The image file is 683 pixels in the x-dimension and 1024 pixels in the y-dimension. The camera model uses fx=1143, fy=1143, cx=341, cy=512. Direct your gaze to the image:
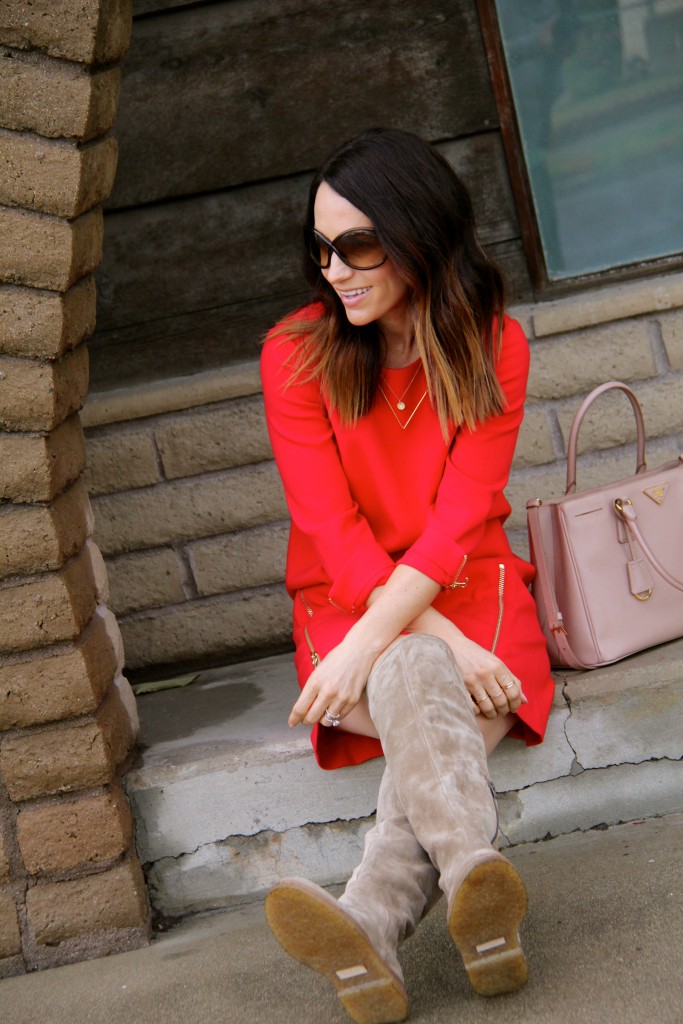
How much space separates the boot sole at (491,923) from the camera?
181 centimetres

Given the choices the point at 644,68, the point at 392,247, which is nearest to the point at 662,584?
the point at 392,247

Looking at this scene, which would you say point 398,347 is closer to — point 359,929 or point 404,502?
point 404,502

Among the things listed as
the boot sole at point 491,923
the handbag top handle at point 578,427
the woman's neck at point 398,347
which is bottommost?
the boot sole at point 491,923

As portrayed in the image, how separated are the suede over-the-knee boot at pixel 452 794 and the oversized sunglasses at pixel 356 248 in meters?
0.78

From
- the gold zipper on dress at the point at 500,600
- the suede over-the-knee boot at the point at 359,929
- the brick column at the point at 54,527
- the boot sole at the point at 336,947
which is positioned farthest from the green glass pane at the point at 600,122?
the boot sole at the point at 336,947

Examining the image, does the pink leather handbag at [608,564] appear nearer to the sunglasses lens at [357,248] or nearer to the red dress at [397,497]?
the red dress at [397,497]

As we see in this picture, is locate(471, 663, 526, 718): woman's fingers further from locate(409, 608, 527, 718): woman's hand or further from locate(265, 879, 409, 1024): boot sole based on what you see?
locate(265, 879, 409, 1024): boot sole

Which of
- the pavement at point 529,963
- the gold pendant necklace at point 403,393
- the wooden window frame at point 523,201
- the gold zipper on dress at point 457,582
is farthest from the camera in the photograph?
the wooden window frame at point 523,201

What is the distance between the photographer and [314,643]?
8.52 ft

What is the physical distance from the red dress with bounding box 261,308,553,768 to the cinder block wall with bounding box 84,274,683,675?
872 millimetres

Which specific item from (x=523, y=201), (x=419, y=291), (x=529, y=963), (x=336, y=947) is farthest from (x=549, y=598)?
(x=523, y=201)

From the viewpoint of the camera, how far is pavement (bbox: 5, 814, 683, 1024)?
6.29 feet

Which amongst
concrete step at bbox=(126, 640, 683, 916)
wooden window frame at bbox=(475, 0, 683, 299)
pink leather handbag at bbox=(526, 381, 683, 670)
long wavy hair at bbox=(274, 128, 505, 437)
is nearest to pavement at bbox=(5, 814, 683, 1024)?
concrete step at bbox=(126, 640, 683, 916)

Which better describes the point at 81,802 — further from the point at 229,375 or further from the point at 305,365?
the point at 229,375
